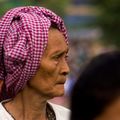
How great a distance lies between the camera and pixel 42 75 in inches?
183

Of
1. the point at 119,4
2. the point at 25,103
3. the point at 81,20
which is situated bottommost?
the point at 81,20

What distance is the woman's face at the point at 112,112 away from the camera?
3.04m

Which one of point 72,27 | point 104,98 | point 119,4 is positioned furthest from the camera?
point 72,27

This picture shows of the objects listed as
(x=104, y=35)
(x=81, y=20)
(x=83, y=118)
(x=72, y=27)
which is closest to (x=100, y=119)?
(x=83, y=118)

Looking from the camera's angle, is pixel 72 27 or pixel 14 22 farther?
pixel 72 27

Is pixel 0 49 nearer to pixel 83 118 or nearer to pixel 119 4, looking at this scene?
pixel 83 118

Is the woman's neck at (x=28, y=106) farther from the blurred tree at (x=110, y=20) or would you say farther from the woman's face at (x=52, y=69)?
the blurred tree at (x=110, y=20)

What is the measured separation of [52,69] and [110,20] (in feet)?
95.4

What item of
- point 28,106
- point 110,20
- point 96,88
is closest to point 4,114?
point 28,106

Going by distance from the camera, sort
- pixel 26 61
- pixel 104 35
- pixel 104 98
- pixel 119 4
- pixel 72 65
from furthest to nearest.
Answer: pixel 104 35, pixel 119 4, pixel 72 65, pixel 26 61, pixel 104 98

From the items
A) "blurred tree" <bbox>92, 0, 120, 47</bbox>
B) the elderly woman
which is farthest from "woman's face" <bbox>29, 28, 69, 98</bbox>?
"blurred tree" <bbox>92, 0, 120, 47</bbox>

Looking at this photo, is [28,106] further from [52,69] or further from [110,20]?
[110,20]

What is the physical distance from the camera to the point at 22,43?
15.1 feet

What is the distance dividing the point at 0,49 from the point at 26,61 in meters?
0.21
